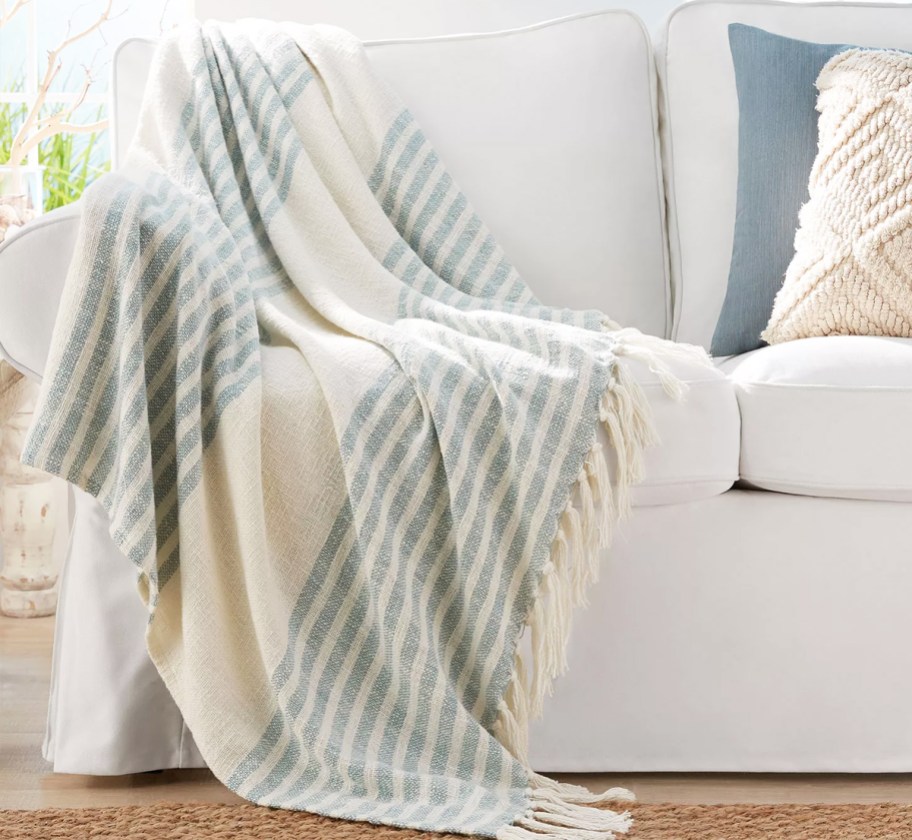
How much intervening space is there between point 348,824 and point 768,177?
1.12m

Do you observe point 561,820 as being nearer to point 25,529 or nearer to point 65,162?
point 25,529

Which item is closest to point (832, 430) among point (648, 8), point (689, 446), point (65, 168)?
point (689, 446)

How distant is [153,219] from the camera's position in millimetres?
1180

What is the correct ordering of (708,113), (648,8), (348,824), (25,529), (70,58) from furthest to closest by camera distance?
(70,58), (648,8), (25,529), (708,113), (348,824)

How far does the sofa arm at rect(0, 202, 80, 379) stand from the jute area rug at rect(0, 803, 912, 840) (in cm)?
46

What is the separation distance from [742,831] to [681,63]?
1.20 metres

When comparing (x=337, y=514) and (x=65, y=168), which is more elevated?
(x=65, y=168)

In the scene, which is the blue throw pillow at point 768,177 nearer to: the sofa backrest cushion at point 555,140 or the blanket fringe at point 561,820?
the sofa backrest cushion at point 555,140

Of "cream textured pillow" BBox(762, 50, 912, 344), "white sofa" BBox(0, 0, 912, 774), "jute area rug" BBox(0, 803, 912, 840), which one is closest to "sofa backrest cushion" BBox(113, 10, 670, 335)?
"cream textured pillow" BBox(762, 50, 912, 344)

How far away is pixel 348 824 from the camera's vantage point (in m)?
1.07

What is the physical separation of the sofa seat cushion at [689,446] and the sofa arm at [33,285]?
643mm

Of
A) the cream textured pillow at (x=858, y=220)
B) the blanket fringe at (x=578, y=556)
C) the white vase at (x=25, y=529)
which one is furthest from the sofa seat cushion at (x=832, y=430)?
the white vase at (x=25, y=529)

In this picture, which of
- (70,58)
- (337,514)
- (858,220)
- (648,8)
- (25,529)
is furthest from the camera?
(70,58)

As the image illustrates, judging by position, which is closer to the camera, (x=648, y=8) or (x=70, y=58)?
(x=648, y=8)
